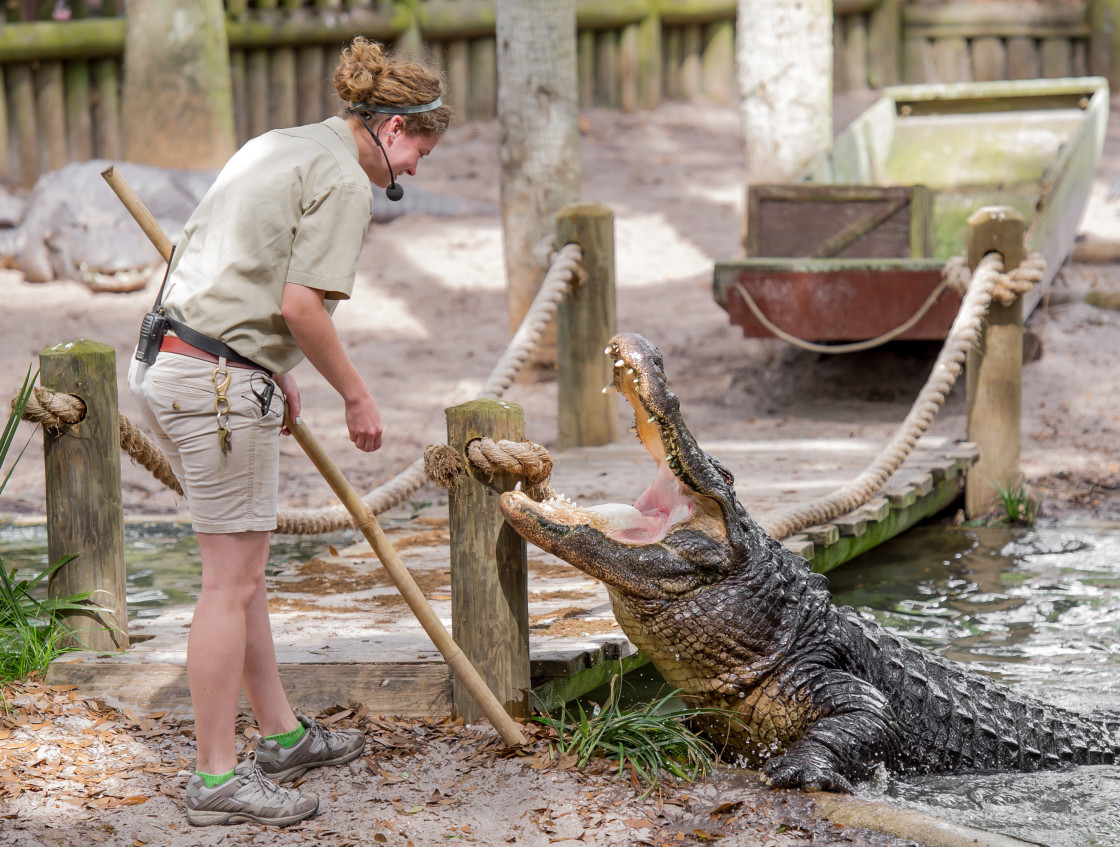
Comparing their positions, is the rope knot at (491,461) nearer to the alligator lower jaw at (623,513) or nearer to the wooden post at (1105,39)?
the alligator lower jaw at (623,513)

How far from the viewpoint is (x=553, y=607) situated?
154 inches

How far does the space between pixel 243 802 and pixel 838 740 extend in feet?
4.64

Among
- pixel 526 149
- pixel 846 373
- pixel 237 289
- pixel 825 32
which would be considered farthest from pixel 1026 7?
pixel 237 289

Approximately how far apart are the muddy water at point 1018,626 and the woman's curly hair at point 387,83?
1945 millimetres

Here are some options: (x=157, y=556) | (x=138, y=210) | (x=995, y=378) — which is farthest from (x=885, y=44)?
(x=138, y=210)

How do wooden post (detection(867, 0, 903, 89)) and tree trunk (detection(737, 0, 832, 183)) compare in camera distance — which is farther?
wooden post (detection(867, 0, 903, 89))

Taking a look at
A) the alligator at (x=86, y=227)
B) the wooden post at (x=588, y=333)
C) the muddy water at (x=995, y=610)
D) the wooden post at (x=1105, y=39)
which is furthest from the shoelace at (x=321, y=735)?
the wooden post at (x=1105, y=39)

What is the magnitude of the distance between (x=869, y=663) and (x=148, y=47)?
826 centimetres

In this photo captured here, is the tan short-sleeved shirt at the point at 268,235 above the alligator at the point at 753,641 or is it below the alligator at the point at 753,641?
above

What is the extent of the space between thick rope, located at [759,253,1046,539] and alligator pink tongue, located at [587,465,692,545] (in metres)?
1.27

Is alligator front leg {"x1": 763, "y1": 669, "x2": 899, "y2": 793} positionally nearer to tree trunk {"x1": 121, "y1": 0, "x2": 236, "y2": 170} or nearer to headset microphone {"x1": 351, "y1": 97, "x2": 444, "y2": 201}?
headset microphone {"x1": 351, "y1": 97, "x2": 444, "y2": 201}

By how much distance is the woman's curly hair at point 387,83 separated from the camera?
2664mm

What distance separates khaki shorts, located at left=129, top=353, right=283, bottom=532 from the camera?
8.46ft

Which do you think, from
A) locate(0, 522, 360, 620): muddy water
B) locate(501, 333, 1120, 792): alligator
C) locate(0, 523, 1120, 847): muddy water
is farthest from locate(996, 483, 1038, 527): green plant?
locate(0, 522, 360, 620): muddy water
